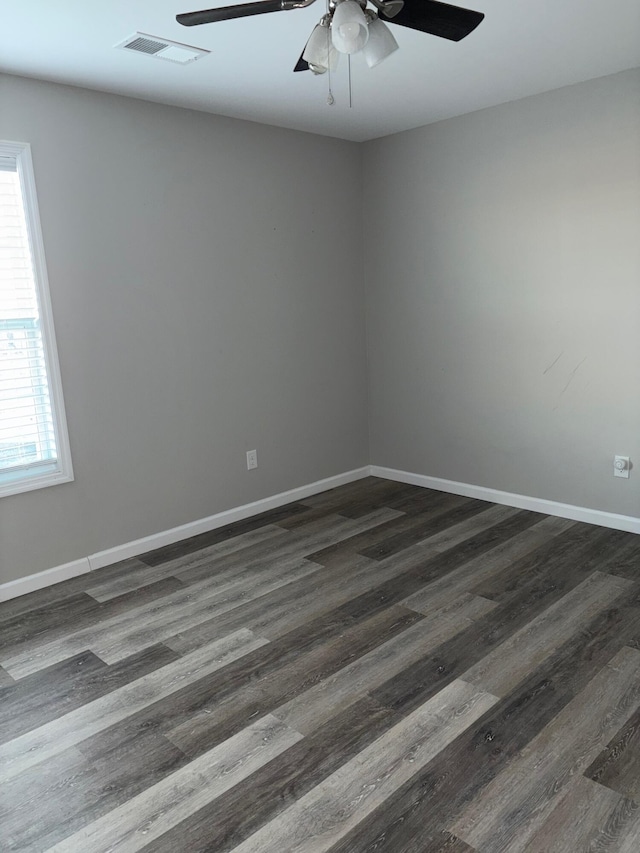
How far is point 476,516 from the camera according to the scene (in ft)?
13.6

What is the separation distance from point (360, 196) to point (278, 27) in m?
2.23

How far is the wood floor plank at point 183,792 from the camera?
71.6 inches

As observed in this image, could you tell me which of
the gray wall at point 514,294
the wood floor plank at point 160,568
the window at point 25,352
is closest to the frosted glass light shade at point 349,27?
the window at point 25,352

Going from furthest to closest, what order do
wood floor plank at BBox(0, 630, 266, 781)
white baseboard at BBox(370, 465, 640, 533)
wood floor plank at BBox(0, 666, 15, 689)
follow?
1. white baseboard at BBox(370, 465, 640, 533)
2. wood floor plank at BBox(0, 666, 15, 689)
3. wood floor plank at BBox(0, 630, 266, 781)

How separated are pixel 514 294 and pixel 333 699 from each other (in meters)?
2.71

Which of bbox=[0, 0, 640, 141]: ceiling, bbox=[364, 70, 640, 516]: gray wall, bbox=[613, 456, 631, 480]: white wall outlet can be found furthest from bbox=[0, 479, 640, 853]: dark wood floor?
bbox=[0, 0, 640, 141]: ceiling

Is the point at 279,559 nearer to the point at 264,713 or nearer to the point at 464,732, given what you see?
the point at 264,713

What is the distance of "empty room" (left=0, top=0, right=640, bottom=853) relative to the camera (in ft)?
6.57

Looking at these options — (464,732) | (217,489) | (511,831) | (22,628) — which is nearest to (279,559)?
(217,489)

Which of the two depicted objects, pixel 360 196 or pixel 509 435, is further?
pixel 360 196

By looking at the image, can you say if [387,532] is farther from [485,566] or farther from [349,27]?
[349,27]

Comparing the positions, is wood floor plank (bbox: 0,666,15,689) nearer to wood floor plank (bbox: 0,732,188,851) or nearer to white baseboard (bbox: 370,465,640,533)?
wood floor plank (bbox: 0,732,188,851)

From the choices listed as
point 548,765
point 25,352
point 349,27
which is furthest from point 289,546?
point 349,27

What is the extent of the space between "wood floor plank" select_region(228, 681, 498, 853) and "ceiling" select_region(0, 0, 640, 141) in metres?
2.56
